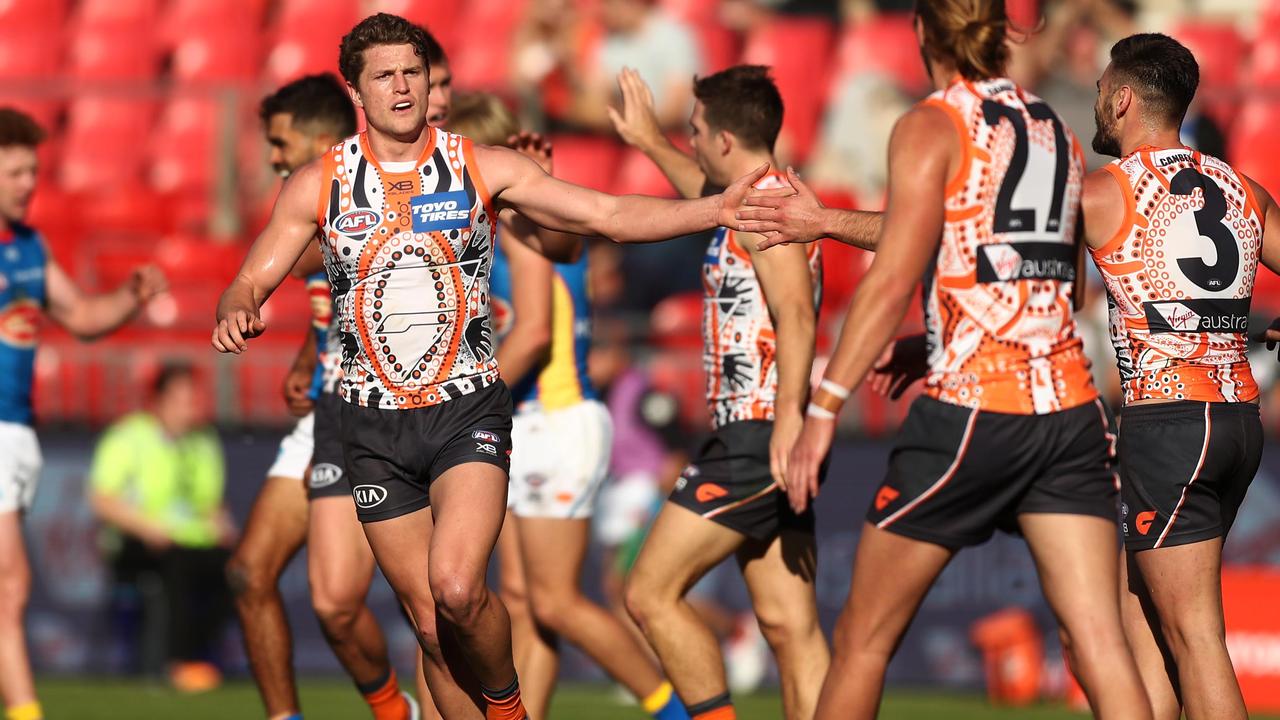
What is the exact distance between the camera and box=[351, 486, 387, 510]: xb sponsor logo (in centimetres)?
599

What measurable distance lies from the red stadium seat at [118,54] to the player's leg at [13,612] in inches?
417

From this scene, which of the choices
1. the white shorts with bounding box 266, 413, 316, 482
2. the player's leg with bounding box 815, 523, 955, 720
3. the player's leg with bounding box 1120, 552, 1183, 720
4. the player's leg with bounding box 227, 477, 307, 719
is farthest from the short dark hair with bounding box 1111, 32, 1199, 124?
the player's leg with bounding box 227, 477, 307, 719

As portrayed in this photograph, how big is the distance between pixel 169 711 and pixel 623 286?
5.15 metres

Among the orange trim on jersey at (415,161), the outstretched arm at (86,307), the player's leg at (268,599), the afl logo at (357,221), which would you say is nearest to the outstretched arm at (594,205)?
the orange trim on jersey at (415,161)

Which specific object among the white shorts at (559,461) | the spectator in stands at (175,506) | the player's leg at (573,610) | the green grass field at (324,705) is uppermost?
the white shorts at (559,461)

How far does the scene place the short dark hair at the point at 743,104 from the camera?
6898 millimetres

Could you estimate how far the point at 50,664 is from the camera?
12633mm

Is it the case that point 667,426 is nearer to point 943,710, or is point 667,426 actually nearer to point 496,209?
point 943,710

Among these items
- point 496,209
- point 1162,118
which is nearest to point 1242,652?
point 1162,118

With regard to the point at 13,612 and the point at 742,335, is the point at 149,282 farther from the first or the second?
the point at 742,335

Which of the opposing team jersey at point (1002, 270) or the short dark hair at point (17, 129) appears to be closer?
the opposing team jersey at point (1002, 270)

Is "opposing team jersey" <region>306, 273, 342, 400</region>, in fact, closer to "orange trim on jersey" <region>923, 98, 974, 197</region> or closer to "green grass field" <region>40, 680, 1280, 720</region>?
"orange trim on jersey" <region>923, 98, 974, 197</region>

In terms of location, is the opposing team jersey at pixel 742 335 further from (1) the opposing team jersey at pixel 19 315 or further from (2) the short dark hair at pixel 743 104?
(1) the opposing team jersey at pixel 19 315

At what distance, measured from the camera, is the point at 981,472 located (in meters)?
5.14
